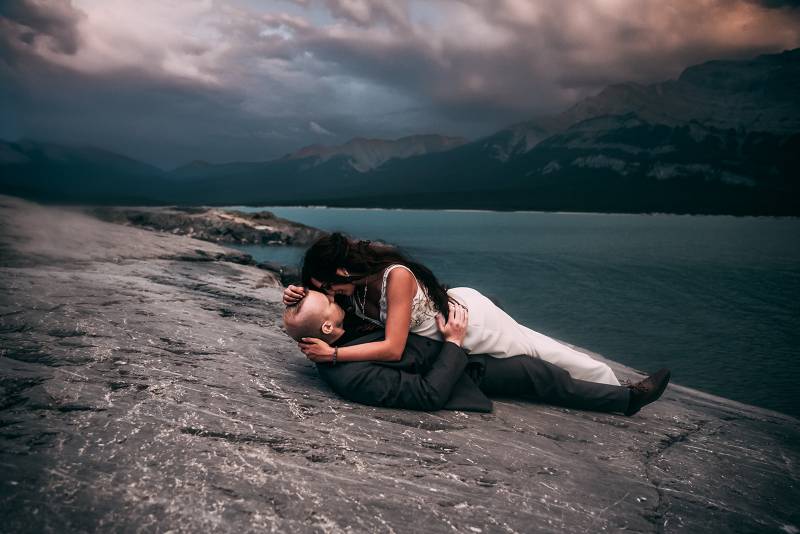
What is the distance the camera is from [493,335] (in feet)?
15.0

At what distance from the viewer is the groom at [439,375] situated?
4.09 m

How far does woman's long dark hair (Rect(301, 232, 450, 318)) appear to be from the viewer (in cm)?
409

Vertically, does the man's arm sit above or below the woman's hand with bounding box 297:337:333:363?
below

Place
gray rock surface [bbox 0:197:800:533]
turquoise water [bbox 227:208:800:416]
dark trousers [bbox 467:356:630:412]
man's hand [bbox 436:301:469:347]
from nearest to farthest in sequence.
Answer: gray rock surface [bbox 0:197:800:533] < man's hand [bbox 436:301:469:347] < dark trousers [bbox 467:356:630:412] < turquoise water [bbox 227:208:800:416]

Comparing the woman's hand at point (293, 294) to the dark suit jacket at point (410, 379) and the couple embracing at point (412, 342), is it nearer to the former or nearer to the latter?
the couple embracing at point (412, 342)

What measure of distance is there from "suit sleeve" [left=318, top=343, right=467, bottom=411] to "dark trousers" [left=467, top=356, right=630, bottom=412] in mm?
527

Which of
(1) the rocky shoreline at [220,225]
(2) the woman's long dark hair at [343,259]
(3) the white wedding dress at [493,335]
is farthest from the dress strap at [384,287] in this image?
(1) the rocky shoreline at [220,225]

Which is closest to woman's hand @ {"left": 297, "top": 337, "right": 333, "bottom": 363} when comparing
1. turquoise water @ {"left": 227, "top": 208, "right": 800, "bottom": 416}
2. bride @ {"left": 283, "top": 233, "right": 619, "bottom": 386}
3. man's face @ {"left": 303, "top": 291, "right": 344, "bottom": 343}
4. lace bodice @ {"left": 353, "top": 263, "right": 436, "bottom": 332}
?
bride @ {"left": 283, "top": 233, "right": 619, "bottom": 386}

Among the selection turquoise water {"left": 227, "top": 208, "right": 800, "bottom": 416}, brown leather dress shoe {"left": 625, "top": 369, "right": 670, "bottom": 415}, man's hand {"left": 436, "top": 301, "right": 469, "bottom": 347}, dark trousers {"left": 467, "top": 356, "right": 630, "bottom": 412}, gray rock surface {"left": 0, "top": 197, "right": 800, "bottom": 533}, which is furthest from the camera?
turquoise water {"left": 227, "top": 208, "right": 800, "bottom": 416}

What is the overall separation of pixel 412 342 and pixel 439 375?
16.4 inches

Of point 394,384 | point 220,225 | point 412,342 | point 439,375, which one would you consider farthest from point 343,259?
point 220,225

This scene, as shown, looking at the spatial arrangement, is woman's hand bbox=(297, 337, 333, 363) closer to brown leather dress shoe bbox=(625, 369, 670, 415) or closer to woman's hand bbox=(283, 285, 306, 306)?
woman's hand bbox=(283, 285, 306, 306)

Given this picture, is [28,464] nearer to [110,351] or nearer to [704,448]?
[110,351]

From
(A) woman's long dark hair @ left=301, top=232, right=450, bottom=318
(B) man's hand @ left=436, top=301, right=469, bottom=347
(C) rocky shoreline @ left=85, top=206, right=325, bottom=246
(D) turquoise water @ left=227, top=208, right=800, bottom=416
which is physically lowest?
(D) turquoise water @ left=227, top=208, right=800, bottom=416
